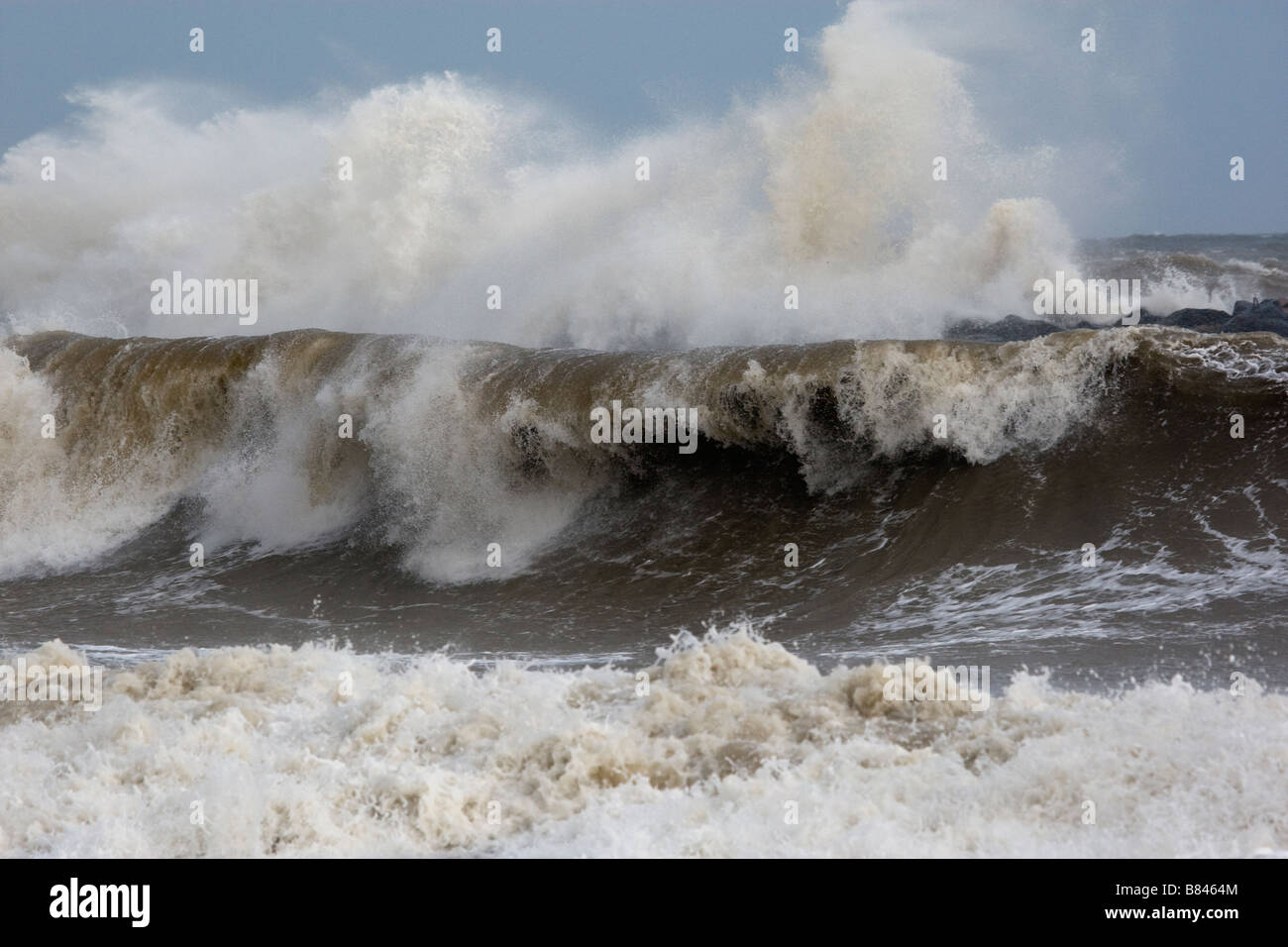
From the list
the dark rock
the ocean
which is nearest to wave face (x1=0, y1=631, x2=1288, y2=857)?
the ocean

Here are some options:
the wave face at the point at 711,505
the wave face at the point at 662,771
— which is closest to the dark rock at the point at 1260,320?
the wave face at the point at 711,505

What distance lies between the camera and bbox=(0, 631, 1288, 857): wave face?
4.26 meters

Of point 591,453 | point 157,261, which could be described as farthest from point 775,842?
point 157,261

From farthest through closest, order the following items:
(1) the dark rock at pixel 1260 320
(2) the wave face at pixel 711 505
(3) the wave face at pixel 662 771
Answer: (1) the dark rock at pixel 1260 320, (2) the wave face at pixel 711 505, (3) the wave face at pixel 662 771

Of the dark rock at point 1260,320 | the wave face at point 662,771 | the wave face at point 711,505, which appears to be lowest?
the wave face at point 662,771

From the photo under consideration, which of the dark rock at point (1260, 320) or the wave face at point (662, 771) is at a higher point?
the dark rock at point (1260, 320)

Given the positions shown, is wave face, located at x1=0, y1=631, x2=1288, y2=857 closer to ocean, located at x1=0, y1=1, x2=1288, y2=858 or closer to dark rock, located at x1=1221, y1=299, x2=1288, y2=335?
ocean, located at x1=0, y1=1, x2=1288, y2=858

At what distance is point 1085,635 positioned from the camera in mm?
7203

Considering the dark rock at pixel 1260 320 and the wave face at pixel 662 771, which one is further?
the dark rock at pixel 1260 320

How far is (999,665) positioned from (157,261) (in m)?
25.6

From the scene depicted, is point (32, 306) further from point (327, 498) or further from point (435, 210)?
point (327, 498)

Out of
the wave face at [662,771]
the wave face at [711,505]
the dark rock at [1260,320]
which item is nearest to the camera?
the wave face at [662,771]

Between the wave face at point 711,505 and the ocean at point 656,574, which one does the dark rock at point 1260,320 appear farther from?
the wave face at point 711,505

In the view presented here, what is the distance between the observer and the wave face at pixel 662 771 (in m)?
4.26
